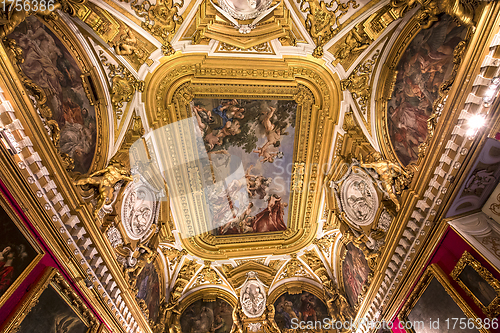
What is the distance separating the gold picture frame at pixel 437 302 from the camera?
4.89 metres

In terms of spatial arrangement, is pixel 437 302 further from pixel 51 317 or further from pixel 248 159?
pixel 51 317

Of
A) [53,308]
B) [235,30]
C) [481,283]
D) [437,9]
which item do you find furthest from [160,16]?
[481,283]

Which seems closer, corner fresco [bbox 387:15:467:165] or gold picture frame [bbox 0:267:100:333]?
gold picture frame [bbox 0:267:100:333]

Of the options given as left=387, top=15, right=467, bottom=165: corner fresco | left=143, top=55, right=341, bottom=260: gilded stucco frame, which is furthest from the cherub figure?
left=387, top=15, right=467, bottom=165: corner fresco

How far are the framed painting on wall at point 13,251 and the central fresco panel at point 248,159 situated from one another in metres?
5.58

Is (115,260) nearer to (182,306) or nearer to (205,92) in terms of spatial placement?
(205,92)

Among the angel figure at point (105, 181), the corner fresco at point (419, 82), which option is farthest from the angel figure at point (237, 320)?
the corner fresco at point (419, 82)

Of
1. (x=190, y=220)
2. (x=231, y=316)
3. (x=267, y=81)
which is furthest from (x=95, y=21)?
(x=231, y=316)

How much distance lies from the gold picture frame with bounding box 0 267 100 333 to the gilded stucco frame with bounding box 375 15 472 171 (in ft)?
27.0

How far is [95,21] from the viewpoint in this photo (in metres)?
6.09

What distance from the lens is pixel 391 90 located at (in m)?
7.22

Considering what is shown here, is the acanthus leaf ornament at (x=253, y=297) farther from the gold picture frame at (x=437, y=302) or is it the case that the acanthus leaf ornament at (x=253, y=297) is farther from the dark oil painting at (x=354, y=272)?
the gold picture frame at (x=437, y=302)

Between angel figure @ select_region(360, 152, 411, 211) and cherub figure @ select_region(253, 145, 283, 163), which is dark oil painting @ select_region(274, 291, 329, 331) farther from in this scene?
angel figure @ select_region(360, 152, 411, 211)

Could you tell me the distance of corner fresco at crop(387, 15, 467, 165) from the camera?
552 centimetres
